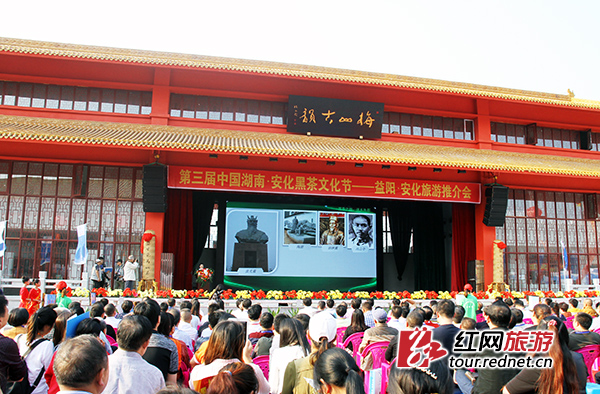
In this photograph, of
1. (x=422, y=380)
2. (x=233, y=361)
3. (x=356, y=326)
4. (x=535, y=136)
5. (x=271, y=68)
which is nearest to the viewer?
(x=422, y=380)

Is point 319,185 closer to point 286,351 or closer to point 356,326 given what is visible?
point 356,326

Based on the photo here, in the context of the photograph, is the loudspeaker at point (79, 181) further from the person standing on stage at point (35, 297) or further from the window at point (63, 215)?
the person standing on stage at point (35, 297)

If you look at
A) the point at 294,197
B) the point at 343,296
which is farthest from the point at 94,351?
the point at 294,197

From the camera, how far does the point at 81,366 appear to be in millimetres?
1773

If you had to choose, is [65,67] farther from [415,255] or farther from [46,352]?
[415,255]

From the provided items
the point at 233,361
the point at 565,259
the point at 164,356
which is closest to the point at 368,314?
the point at 164,356

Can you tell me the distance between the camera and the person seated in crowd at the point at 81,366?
1761mm

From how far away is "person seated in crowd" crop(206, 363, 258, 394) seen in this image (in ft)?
6.19

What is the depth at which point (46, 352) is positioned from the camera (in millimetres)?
2895

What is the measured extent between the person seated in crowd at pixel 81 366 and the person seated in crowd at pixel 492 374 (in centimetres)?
164

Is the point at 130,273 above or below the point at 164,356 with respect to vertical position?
above

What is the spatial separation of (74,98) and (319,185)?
5.86m

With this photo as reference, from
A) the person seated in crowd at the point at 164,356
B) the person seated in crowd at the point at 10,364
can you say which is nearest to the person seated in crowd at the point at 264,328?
the person seated in crowd at the point at 164,356

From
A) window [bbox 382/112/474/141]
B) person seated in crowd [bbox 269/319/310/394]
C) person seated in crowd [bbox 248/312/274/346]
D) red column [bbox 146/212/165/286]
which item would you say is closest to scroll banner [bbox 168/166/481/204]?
red column [bbox 146/212/165/286]
